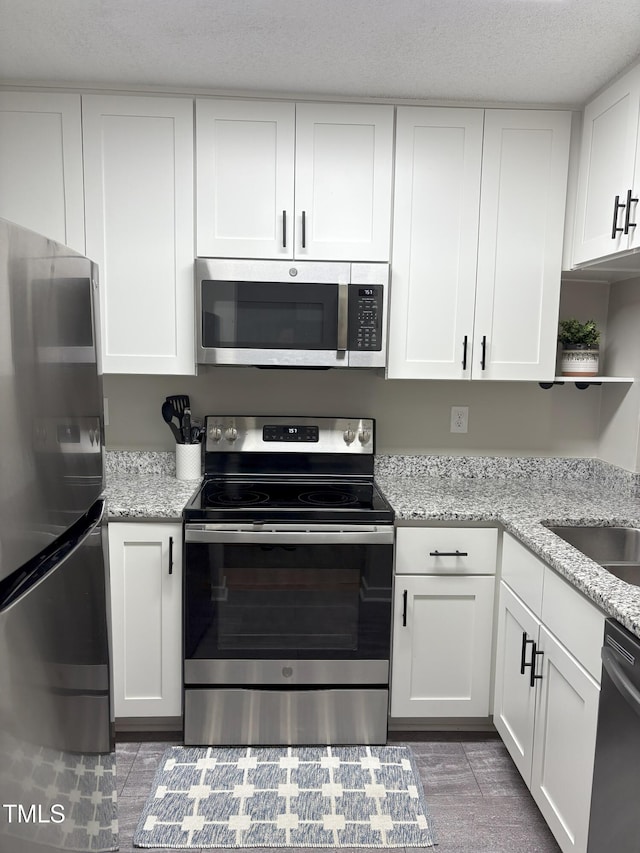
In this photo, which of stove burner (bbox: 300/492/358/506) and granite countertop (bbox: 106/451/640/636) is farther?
stove burner (bbox: 300/492/358/506)

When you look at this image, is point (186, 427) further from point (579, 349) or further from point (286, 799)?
point (579, 349)

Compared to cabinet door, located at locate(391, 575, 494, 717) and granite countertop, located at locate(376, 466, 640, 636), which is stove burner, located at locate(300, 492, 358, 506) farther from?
cabinet door, located at locate(391, 575, 494, 717)

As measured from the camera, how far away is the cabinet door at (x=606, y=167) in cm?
197

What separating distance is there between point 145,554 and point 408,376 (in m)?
1.18

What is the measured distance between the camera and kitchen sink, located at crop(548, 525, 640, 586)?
6.74 ft

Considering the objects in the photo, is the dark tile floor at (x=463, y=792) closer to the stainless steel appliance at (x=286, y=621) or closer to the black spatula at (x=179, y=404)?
the stainless steel appliance at (x=286, y=621)

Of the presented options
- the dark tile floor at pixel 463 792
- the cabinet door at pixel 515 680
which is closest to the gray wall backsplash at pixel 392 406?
the cabinet door at pixel 515 680

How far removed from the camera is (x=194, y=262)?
7.55ft

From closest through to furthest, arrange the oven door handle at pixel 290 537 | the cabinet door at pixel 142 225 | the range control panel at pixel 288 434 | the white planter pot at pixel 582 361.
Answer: the oven door handle at pixel 290 537 → the cabinet door at pixel 142 225 → the white planter pot at pixel 582 361 → the range control panel at pixel 288 434

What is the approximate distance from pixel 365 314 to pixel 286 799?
1663 mm

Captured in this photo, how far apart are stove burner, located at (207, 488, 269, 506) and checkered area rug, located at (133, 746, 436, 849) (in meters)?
0.88

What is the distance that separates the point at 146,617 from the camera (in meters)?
2.21

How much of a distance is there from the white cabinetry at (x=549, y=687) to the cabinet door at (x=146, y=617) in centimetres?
115

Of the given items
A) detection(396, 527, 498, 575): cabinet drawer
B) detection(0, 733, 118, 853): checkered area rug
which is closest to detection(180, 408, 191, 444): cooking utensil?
detection(396, 527, 498, 575): cabinet drawer
